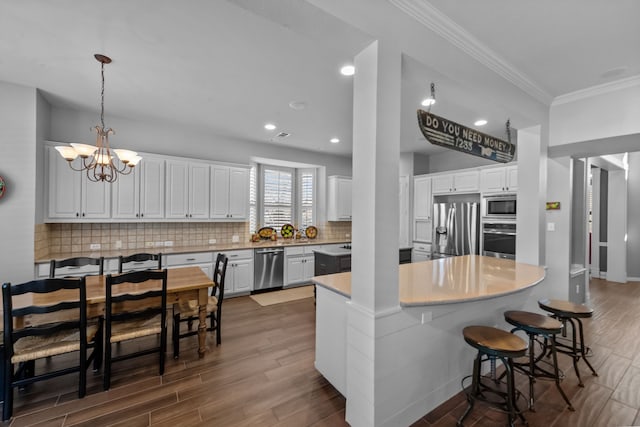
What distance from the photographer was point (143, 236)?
4375 millimetres

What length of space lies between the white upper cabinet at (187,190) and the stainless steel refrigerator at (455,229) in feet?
14.7

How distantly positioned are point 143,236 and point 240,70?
10.5 feet

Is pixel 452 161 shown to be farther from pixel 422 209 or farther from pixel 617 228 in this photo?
pixel 617 228

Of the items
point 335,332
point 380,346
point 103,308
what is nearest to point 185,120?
point 103,308

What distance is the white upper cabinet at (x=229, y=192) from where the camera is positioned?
478 cm

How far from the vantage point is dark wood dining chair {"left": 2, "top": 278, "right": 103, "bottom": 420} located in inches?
74.0

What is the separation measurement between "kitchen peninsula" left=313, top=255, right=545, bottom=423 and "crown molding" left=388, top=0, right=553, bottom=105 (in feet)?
6.23

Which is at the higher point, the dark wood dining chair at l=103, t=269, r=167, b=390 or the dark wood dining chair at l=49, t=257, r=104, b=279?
the dark wood dining chair at l=49, t=257, r=104, b=279

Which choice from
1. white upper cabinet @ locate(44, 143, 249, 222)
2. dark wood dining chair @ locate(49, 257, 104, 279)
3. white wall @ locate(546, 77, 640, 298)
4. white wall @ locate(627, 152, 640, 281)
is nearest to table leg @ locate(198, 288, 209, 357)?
dark wood dining chair @ locate(49, 257, 104, 279)

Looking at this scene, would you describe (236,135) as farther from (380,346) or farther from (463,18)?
(380,346)

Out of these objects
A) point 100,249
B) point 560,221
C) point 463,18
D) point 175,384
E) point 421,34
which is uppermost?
point 463,18

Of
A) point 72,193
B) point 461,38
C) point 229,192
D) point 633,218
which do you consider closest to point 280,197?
point 229,192

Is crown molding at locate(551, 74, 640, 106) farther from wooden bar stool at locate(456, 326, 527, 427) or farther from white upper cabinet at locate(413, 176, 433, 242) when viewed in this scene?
wooden bar stool at locate(456, 326, 527, 427)

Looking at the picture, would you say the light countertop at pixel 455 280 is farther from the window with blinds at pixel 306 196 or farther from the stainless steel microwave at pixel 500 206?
the window with blinds at pixel 306 196
